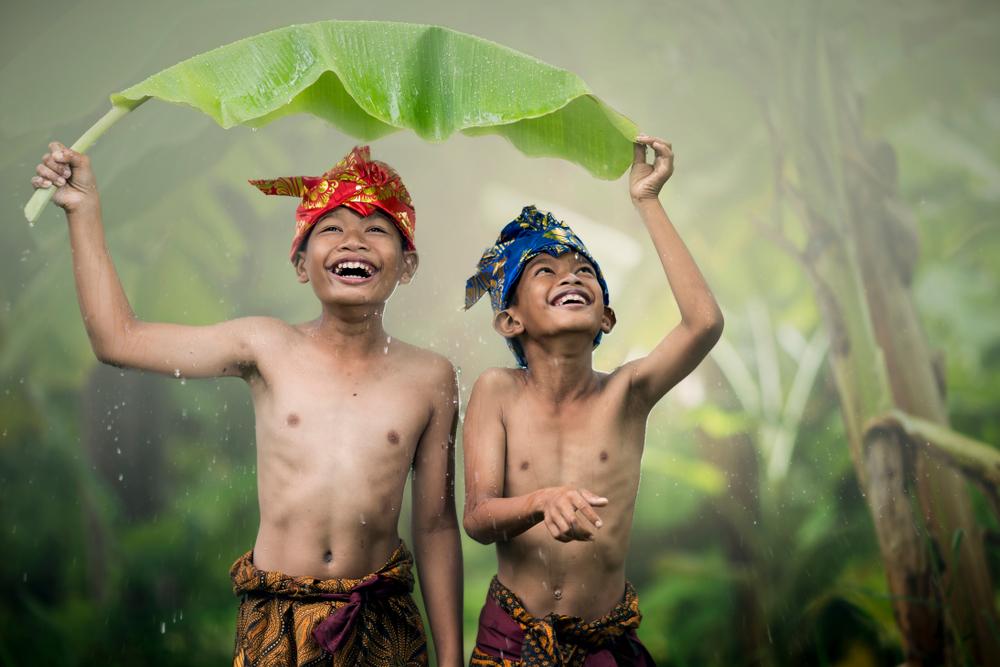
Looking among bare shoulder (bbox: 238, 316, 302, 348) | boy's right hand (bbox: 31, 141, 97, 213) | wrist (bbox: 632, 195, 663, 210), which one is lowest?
bare shoulder (bbox: 238, 316, 302, 348)

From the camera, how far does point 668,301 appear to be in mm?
4449

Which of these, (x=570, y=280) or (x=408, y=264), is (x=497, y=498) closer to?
(x=570, y=280)

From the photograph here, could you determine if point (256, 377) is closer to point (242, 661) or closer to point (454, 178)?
point (242, 661)

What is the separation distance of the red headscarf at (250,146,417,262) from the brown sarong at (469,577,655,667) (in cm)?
90

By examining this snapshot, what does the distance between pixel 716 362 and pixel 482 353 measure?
1.01 m

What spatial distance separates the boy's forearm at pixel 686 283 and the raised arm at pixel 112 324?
0.95 metres

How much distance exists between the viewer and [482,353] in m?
4.50

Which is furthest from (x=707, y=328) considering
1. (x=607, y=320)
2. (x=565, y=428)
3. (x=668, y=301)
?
(x=668, y=301)

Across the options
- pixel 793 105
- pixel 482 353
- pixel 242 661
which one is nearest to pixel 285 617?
pixel 242 661

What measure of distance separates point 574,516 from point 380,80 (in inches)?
40.4

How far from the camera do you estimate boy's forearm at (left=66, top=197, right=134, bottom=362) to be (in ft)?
7.16

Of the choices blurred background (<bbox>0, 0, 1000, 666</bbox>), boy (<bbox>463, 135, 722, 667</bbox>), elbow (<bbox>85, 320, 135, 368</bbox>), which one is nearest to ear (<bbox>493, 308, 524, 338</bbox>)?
boy (<bbox>463, 135, 722, 667</bbox>)

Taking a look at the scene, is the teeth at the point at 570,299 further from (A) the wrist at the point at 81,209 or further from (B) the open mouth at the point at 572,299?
(A) the wrist at the point at 81,209

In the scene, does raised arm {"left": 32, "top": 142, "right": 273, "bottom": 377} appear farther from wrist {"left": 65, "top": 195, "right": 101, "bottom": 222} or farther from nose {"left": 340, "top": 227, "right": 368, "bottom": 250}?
nose {"left": 340, "top": 227, "right": 368, "bottom": 250}
